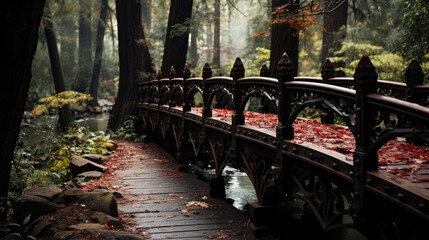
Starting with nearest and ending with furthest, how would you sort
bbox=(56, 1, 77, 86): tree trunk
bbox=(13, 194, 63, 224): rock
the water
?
bbox=(13, 194, 63, 224): rock, the water, bbox=(56, 1, 77, 86): tree trunk

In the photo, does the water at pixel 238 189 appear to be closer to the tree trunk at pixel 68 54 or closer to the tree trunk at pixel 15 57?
the tree trunk at pixel 15 57

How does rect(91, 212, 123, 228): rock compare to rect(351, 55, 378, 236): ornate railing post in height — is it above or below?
below

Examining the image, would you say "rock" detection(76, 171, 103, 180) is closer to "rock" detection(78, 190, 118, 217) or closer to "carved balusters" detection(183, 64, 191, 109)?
"carved balusters" detection(183, 64, 191, 109)

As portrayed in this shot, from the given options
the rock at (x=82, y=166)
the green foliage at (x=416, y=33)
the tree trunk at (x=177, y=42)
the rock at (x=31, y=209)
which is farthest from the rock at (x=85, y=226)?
the tree trunk at (x=177, y=42)

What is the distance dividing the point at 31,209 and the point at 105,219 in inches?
49.4

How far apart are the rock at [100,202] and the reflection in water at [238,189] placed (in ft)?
9.40

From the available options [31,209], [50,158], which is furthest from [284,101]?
[50,158]

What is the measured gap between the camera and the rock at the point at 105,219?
661 cm

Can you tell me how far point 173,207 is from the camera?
26.4 ft

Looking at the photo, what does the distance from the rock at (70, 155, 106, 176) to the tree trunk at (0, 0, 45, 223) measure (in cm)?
442

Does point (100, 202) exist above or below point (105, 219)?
above

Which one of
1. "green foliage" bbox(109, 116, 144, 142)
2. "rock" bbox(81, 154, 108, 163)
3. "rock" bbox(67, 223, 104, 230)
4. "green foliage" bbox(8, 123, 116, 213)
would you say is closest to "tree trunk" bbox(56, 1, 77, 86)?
"green foliage" bbox(109, 116, 144, 142)

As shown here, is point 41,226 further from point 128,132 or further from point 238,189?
point 128,132

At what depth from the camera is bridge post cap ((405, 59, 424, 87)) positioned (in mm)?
6637
